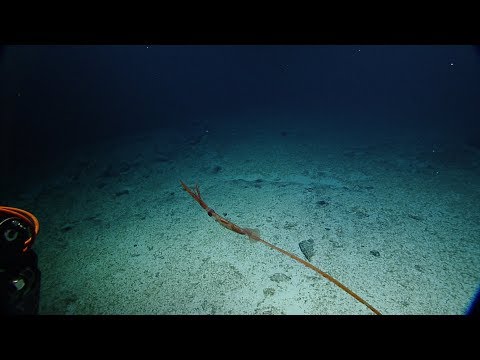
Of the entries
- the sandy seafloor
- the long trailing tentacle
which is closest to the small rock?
the sandy seafloor

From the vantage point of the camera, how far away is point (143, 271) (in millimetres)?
2891

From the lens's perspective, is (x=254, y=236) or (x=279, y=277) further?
(x=254, y=236)

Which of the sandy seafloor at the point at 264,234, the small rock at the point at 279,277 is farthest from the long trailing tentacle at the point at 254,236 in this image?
the small rock at the point at 279,277

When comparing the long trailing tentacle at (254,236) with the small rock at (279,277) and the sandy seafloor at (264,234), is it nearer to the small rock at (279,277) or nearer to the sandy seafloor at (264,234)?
the sandy seafloor at (264,234)

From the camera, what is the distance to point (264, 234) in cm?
329

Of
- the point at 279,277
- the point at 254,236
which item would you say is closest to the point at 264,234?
the point at 254,236

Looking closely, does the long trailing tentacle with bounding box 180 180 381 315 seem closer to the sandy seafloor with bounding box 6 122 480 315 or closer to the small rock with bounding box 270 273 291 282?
the sandy seafloor with bounding box 6 122 480 315

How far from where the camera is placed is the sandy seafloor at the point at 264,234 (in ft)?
8.09

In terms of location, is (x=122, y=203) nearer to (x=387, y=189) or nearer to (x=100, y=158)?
(x=100, y=158)

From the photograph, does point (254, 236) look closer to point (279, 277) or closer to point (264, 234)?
point (264, 234)

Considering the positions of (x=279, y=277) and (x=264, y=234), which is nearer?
(x=279, y=277)

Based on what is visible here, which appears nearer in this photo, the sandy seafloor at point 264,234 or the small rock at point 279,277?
the sandy seafloor at point 264,234
